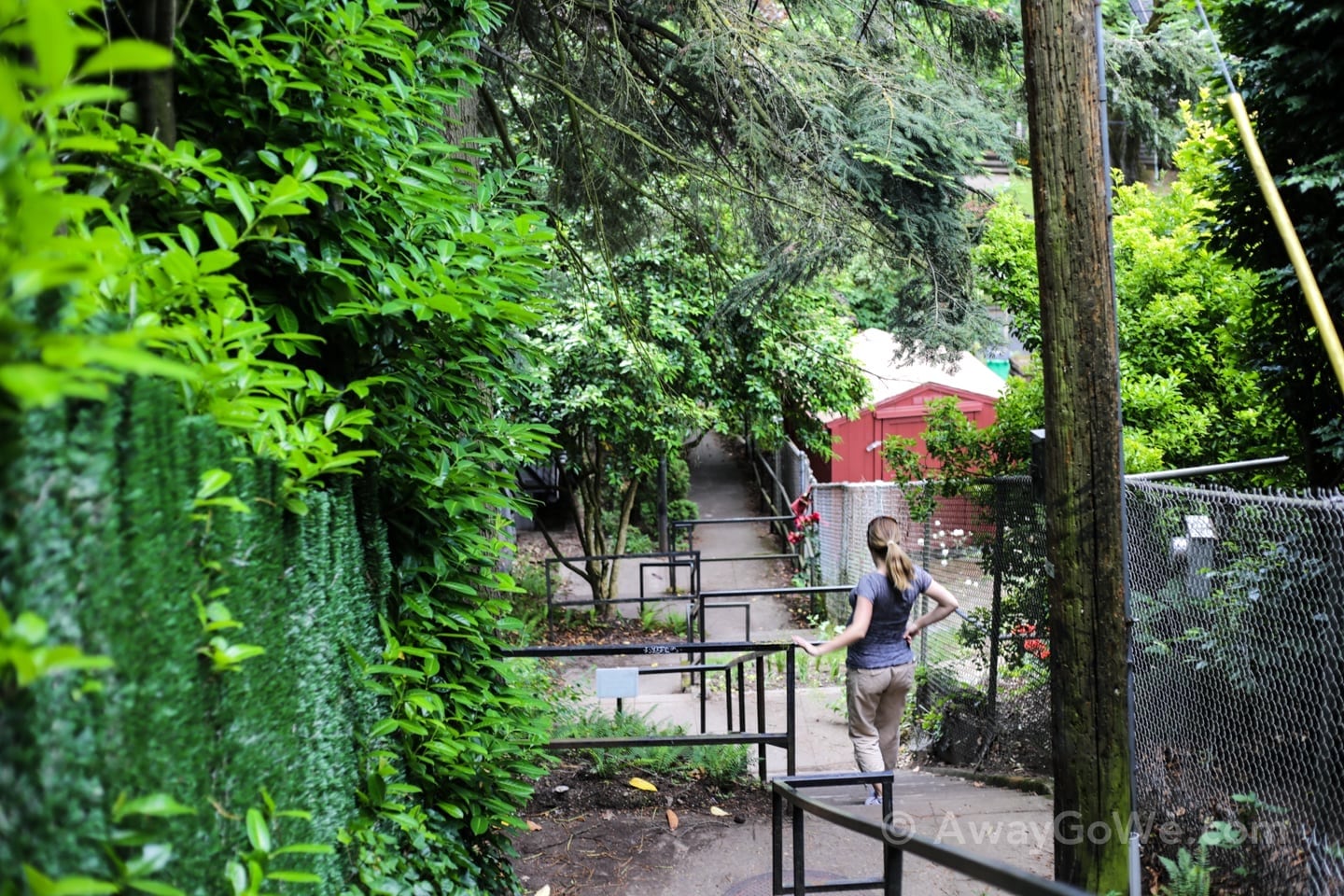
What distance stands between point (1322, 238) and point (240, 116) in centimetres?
506

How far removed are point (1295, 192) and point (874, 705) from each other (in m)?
3.66

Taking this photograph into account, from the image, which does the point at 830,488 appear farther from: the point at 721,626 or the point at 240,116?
the point at 240,116

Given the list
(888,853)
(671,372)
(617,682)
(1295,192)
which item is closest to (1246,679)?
(888,853)

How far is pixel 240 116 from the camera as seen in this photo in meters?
3.10

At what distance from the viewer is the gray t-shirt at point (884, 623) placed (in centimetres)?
613

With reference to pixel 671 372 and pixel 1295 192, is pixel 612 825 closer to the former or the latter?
pixel 1295 192

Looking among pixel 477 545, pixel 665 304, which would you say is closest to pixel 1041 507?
pixel 477 545

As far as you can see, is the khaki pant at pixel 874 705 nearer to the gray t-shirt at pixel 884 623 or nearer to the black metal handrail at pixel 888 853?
the gray t-shirt at pixel 884 623

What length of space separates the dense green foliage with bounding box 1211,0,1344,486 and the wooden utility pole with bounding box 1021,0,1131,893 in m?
1.53

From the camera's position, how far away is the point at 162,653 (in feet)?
6.14

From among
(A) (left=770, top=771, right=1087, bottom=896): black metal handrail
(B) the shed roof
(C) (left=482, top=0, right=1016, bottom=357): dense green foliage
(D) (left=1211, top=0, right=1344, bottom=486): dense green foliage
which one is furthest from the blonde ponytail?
(B) the shed roof

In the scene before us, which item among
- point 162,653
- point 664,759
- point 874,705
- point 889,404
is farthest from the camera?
point 889,404

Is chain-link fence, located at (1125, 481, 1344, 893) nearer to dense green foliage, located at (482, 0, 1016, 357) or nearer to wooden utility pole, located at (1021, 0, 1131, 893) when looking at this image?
wooden utility pole, located at (1021, 0, 1131, 893)

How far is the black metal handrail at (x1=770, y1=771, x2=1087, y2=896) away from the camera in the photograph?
2.16 m
